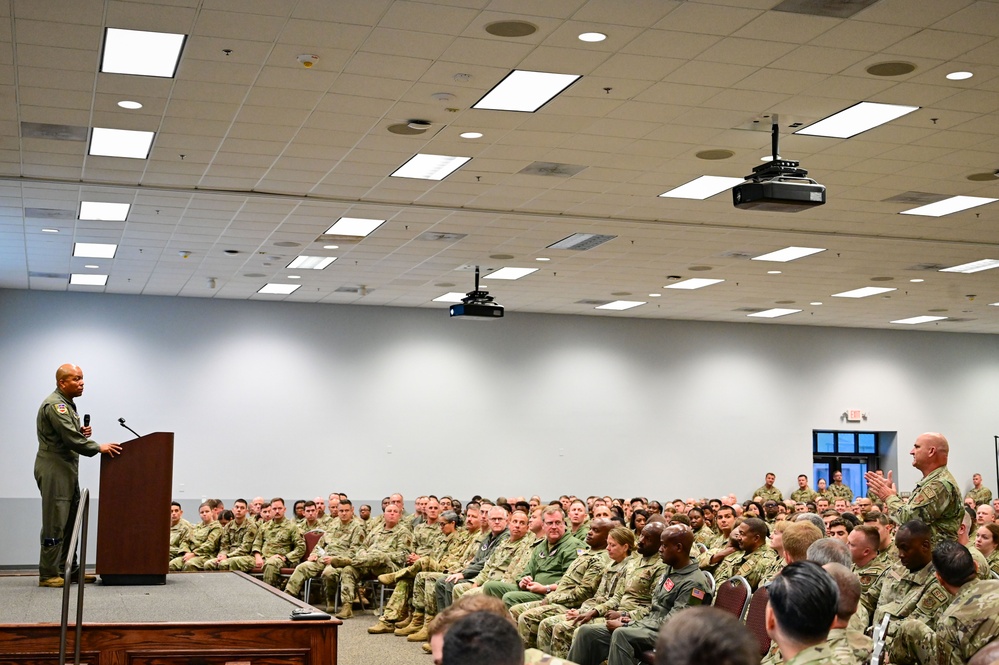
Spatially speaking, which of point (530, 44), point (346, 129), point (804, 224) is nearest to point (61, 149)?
point (346, 129)

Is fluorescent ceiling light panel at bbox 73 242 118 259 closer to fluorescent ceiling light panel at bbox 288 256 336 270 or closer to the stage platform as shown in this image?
fluorescent ceiling light panel at bbox 288 256 336 270

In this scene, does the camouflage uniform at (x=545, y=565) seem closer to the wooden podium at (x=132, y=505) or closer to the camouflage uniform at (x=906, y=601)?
the wooden podium at (x=132, y=505)

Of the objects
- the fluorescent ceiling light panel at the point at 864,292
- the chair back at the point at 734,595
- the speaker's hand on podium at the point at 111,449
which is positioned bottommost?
the chair back at the point at 734,595

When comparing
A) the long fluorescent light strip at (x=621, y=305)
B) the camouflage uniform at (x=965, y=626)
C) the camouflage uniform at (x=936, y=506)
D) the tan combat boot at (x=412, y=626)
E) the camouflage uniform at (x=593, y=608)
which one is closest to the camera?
the camouflage uniform at (x=965, y=626)

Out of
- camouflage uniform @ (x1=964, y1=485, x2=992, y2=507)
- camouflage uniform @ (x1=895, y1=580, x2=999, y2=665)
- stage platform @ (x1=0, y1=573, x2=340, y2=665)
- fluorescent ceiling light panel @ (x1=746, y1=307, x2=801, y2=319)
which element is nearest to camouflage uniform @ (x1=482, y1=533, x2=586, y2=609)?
stage platform @ (x1=0, y1=573, x2=340, y2=665)

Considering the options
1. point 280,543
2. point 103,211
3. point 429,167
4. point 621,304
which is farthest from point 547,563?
point 621,304

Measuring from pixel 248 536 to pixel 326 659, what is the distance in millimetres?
8860

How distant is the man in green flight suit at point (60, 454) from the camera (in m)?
6.55

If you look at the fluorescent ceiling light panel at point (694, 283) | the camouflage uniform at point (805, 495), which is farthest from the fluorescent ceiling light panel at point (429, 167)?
the camouflage uniform at point (805, 495)

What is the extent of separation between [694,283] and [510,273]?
2.98m

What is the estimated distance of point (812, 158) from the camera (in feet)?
32.0

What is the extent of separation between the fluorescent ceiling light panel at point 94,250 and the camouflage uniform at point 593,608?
8896mm

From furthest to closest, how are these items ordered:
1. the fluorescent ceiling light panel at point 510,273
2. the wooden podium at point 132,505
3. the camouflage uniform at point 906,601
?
the fluorescent ceiling light panel at point 510,273
the wooden podium at point 132,505
the camouflage uniform at point 906,601

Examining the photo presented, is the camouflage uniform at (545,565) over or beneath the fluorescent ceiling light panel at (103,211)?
beneath
